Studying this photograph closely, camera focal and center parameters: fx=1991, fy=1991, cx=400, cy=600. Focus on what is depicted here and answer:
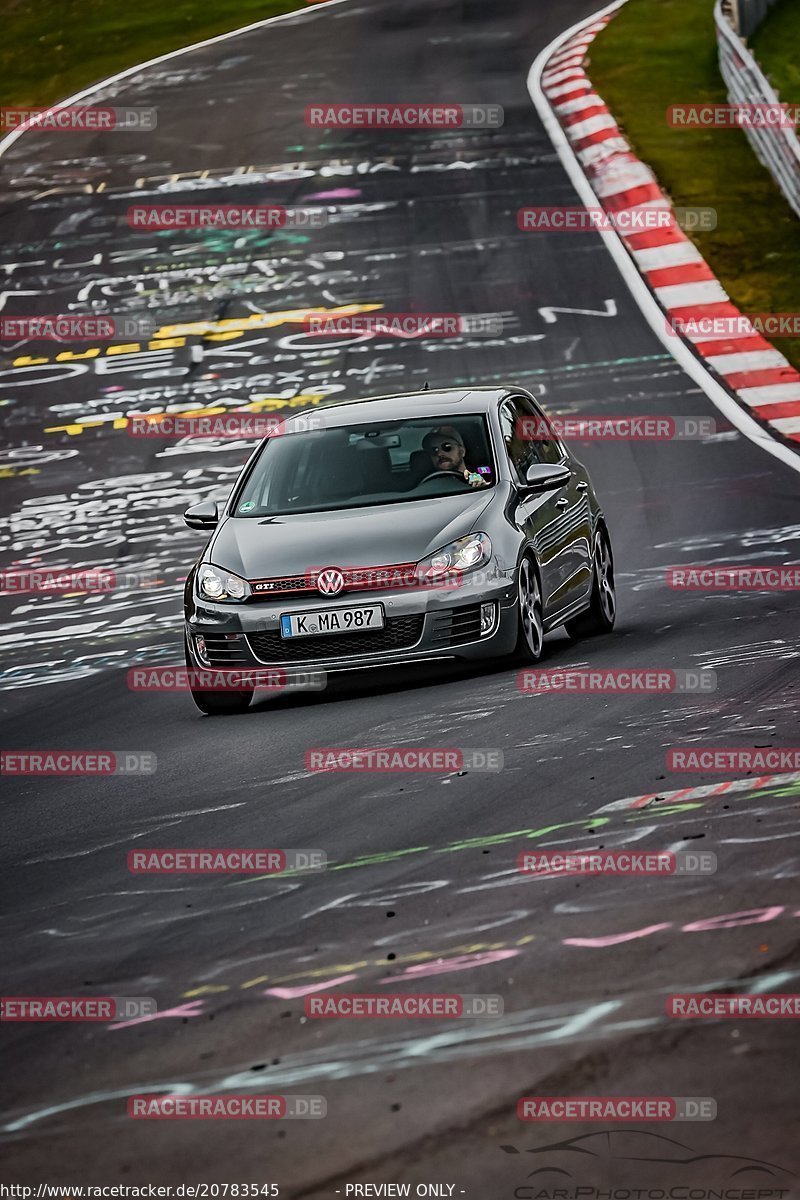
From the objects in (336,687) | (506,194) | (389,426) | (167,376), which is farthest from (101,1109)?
(506,194)

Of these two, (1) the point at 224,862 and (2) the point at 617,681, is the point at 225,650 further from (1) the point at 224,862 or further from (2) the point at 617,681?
(1) the point at 224,862

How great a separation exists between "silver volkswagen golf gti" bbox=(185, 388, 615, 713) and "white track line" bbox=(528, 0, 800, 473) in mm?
4844

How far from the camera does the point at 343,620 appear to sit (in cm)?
998

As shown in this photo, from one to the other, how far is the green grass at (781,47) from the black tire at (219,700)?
16411 millimetres

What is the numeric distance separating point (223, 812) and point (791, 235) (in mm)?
16958

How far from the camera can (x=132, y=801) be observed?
328 inches

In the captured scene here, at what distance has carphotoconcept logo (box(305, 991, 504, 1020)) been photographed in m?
5.29

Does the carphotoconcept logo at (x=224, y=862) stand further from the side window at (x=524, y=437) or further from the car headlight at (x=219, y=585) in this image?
the side window at (x=524, y=437)

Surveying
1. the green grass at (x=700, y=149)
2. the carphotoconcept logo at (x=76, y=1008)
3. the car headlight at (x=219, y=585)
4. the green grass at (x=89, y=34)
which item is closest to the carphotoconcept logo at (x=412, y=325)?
the green grass at (x=700, y=149)

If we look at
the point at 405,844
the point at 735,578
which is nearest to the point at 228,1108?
the point at 405,844

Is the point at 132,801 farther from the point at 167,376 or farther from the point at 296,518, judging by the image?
the point at 167,376

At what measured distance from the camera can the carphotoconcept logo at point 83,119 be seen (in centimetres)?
3155

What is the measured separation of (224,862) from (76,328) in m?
17.1

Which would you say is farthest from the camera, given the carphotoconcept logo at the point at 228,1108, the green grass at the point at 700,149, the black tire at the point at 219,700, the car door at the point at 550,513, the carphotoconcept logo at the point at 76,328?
the carphotoconcept logo at the point at 76,328
